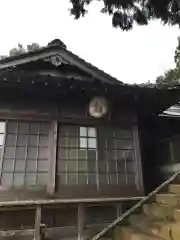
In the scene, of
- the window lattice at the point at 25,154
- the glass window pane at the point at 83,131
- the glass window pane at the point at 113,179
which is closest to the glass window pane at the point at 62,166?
the window lattice at the point at 25,154

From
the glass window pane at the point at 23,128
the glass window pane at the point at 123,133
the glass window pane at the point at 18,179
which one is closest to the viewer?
the glass window pane at the point at 18,179

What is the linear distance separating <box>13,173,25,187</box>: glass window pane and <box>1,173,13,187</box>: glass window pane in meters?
0.09

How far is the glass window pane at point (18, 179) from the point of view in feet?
19.9

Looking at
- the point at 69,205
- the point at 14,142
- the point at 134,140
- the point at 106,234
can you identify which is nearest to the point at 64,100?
the point at 14,142

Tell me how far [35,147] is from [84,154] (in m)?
1.28

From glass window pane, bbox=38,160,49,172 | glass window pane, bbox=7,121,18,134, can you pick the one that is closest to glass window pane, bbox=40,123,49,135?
glass window pane, bbox=7,121,18,134

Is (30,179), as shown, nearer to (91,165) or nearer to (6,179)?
(6,179)

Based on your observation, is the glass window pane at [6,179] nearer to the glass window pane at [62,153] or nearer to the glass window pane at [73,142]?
the glass window pane at [62,153]

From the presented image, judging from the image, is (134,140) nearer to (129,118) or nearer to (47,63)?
(129,118)

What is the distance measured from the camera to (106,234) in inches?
159

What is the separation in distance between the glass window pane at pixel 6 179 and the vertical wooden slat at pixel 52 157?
2.95ft

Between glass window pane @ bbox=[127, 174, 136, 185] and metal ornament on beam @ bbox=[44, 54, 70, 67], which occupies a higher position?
metal ornament on beam @ bbox=[44, 54, 70, 67]

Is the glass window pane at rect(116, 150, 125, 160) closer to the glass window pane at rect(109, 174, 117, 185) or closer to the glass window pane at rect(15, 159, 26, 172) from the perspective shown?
the glass window pane at rect(109, 174, 117, 185)

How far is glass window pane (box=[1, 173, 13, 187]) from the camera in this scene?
5992mm
